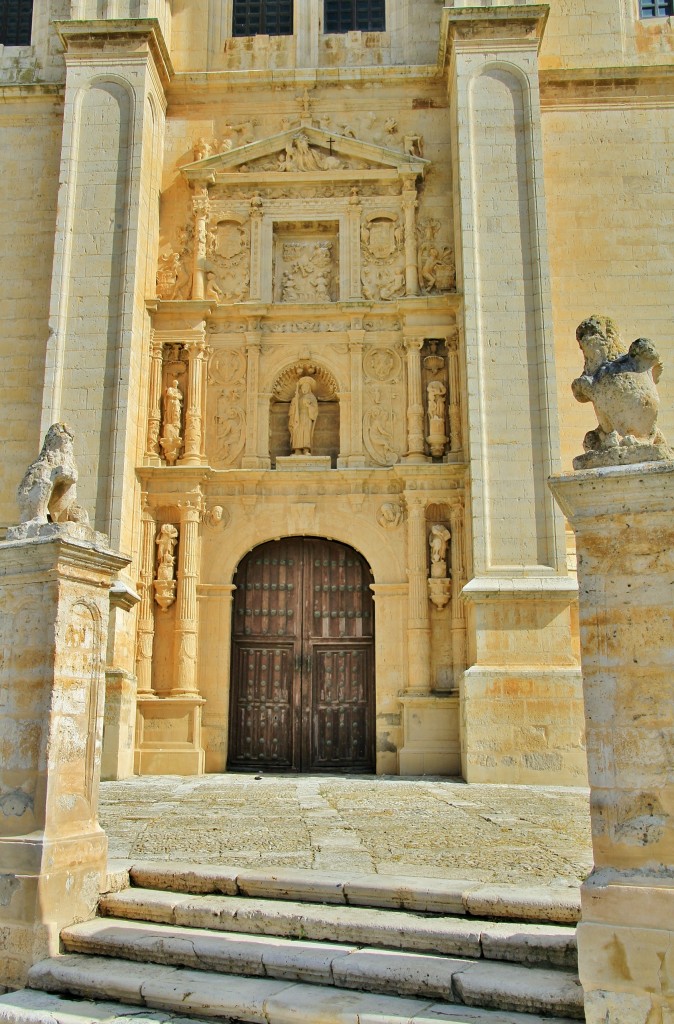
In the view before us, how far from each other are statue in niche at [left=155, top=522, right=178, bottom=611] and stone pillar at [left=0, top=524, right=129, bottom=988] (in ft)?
23.2

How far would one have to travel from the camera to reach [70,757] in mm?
5395

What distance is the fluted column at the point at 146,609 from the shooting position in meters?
12.6

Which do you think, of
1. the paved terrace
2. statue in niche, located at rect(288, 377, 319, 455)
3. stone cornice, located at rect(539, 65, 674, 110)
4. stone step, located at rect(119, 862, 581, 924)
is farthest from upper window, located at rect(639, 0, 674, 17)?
stone step, located at rect(119, 862, 581, 924)

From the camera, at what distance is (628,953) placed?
12.7 ft

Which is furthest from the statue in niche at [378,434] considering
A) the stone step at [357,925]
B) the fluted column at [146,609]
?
the stone step at [357,925]

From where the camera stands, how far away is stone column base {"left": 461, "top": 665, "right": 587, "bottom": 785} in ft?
36.1

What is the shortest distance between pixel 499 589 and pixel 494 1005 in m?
7.53

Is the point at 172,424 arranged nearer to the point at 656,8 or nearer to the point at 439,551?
the point at 439,551

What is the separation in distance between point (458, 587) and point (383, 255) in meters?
5.09

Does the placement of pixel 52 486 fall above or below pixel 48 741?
above

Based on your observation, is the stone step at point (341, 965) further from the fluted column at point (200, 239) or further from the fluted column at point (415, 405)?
the fluted column at point (200, 239)

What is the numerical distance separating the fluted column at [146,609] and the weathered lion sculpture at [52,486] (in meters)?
6.96

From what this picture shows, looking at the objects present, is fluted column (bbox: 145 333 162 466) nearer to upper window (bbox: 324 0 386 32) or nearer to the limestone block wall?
the limestone block wall

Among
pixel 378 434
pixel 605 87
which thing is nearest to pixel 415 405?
pixel 378 434
